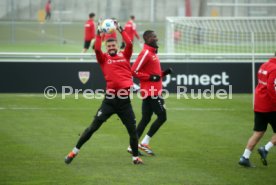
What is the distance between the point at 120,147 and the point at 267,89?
3614 millimetres

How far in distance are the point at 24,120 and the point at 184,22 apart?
14.5m

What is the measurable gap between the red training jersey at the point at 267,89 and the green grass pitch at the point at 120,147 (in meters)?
1.08

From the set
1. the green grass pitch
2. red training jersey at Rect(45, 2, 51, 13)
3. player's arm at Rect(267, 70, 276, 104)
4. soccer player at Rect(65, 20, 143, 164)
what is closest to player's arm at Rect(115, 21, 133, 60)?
soccer player at Rect(65, 20, 143, 164)

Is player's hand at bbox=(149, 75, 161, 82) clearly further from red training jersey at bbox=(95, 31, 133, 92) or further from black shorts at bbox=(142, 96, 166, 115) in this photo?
red training jersey at bbox=(95, 31, 133, 92)

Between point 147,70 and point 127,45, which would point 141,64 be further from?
point 127,45

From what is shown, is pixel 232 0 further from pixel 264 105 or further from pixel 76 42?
pixel 264 105

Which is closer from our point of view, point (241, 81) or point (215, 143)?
point (215, 143)

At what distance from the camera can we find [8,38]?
1670 inches

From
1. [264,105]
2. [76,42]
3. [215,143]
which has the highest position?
[264,105]

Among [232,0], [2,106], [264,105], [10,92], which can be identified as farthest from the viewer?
[232,0]

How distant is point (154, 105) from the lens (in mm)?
Answer: 13500

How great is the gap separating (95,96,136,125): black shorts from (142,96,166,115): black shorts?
1.38m

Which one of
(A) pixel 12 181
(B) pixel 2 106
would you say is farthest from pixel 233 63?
(A) pixel 12 181

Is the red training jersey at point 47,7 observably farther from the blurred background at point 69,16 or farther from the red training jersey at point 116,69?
the red training jersey at point 116,69
